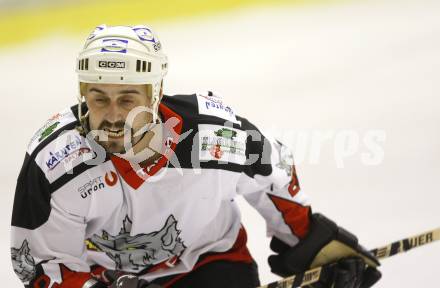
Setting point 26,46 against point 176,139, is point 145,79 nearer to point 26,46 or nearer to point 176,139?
point 176,139

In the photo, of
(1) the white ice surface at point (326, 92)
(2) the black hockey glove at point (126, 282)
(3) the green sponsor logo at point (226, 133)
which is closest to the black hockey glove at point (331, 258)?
(1) the white ice surface at point (326, 92)

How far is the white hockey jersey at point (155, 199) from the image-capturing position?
2.21 m

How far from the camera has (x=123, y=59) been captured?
6.98 ft

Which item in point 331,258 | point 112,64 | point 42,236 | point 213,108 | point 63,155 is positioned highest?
point 112,64

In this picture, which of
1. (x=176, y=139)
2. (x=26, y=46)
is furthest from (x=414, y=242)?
(x=26, y=46)

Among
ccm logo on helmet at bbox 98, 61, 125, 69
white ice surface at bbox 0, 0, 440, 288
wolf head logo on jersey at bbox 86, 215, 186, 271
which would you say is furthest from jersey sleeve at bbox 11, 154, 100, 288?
white ice surface at bbox 0, 0, 440, 288

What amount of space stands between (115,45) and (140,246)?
66 centimetres

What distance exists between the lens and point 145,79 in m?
2.17

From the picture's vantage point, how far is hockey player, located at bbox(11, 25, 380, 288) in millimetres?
2174

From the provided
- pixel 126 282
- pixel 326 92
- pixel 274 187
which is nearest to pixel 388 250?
pixel 274 187

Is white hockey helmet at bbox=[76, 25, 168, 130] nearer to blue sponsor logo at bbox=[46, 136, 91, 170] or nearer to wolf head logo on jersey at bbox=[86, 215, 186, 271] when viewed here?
blue sponsor logo at bbox=[46, 136, 91, 170]

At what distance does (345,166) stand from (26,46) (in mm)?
2210

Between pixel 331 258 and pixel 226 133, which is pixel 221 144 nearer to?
pixel 226 133

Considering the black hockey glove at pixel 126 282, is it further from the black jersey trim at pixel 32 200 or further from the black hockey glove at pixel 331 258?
the black hockey glove at pixel 331 258
